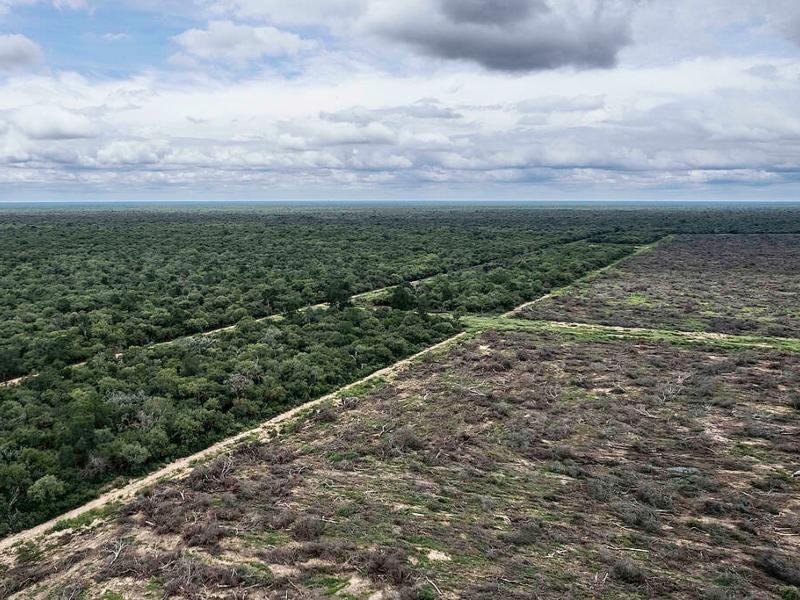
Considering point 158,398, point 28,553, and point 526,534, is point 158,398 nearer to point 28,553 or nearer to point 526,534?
point 28,553

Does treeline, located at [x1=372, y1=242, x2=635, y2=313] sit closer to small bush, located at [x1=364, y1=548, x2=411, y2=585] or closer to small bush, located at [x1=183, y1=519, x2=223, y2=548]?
small bush, located at [x1=183, y1=519, x2=223, y2=548]

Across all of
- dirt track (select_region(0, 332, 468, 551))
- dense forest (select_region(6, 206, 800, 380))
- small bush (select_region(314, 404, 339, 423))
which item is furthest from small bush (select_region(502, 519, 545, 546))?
dense forest (select_region(6, 206, 800, 380))

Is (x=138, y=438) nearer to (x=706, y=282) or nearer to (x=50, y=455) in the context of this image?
(x=50, y=455)

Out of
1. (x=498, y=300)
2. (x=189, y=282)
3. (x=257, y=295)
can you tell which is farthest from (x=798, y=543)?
(x=189, y=282)

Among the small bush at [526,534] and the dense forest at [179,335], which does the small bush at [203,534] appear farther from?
the small bush at [526,534]

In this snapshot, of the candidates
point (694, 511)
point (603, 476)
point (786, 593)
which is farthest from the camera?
point (603, 476)

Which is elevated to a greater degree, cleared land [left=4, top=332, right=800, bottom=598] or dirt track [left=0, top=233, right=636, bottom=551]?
cleared land [left=4, top=332, right=800, bottom=598]

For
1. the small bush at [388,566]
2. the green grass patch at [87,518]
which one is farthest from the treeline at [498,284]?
the small bush at [388,566]
